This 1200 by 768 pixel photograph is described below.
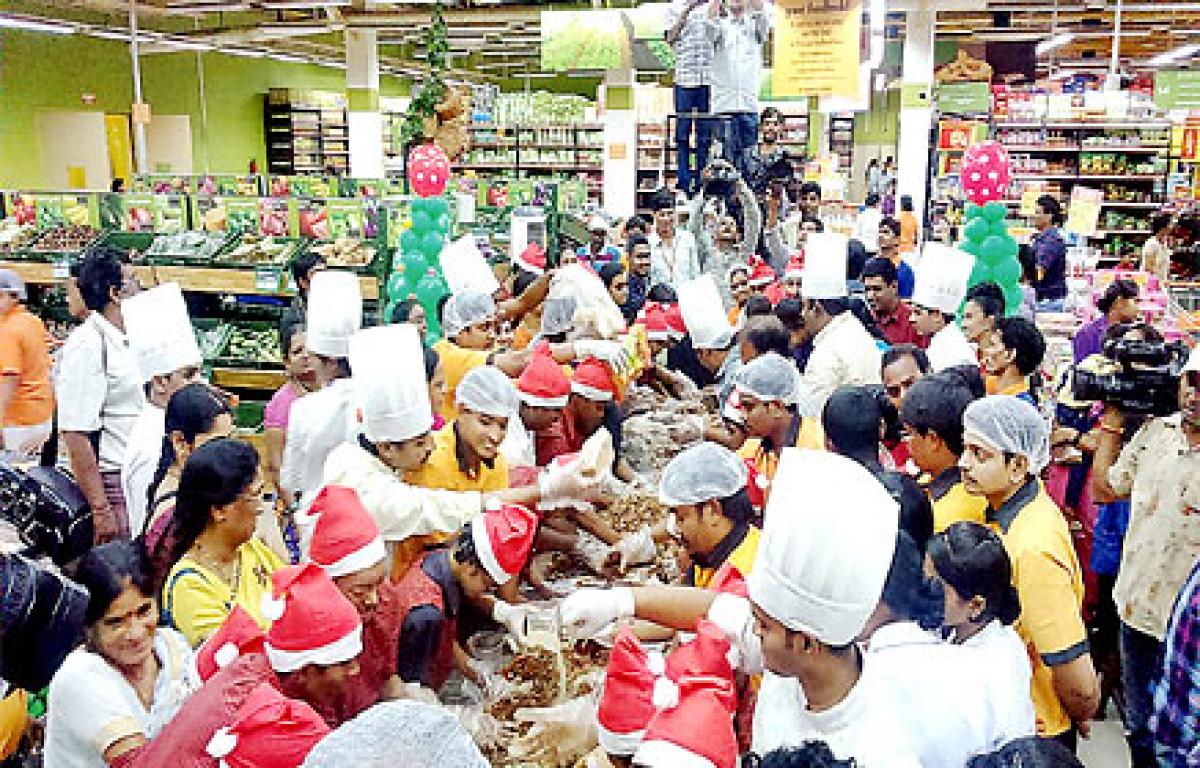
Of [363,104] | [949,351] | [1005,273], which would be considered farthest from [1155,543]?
[363,104]

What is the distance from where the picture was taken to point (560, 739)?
2.38 m

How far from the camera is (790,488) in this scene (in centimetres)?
169

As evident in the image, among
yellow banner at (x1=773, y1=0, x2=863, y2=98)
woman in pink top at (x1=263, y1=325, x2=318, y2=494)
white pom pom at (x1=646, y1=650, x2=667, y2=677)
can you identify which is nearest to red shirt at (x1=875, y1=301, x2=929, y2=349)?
yellow banner at (x1=773, y1=0, x2=863, y2=98)

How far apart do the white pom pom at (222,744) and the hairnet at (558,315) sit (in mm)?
3509

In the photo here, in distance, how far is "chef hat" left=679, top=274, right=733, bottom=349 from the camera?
16.4 ft

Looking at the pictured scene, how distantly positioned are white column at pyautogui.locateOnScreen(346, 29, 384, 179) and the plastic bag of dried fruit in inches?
583

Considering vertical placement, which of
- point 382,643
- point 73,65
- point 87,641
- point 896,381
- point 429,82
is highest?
point 73,65

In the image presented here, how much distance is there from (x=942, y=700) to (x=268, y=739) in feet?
3.77

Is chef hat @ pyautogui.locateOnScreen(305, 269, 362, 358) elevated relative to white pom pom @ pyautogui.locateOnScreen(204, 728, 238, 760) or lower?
elevated

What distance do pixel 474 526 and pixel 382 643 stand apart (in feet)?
1.22

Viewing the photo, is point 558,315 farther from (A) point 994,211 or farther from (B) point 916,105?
(B) point 916,105

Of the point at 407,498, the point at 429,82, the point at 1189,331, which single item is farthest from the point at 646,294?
the point at 407,498

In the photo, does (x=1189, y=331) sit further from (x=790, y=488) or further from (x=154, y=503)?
(x=154, y=503)

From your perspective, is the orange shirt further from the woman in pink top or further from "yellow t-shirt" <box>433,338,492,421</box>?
"yellow t-shirt" <box>433,338,492,421</box>
